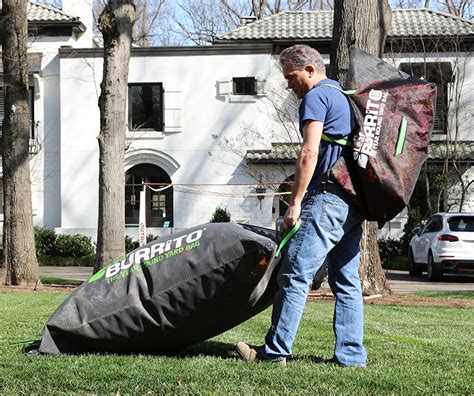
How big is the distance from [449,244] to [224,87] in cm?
1220

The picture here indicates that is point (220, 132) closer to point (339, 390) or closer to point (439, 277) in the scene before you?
point (439, 277)

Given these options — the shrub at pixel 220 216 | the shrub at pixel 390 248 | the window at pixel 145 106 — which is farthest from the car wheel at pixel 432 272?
the window at pixel 145 106

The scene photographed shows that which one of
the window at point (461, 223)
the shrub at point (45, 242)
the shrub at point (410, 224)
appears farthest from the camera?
the shrub at point (45, 242)

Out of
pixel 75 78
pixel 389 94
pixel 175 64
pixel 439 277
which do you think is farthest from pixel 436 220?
pixel 389 94

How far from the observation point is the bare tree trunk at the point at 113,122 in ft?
49.5

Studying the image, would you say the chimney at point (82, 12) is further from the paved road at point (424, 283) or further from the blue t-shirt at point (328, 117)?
the blue t-shirt at point (328, 117)

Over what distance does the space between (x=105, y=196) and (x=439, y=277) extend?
968cm

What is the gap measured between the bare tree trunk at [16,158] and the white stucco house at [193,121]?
1288 cm

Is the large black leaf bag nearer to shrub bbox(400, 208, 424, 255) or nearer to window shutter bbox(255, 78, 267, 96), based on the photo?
shrub bbox(400, 208, 424, 255)

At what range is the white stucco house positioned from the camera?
96.6 ft

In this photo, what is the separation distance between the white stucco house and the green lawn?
22.6m

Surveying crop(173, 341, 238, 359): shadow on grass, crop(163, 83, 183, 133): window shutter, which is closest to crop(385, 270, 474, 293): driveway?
crop(163, 83, 183, 133): window shutter

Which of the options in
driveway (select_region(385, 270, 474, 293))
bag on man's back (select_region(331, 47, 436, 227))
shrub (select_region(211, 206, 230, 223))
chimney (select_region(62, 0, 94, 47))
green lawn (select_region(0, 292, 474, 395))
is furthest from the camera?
chimney (select_region(62, 0, 94, 47))

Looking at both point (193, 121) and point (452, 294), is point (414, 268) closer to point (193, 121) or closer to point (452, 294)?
point (452, 294)
